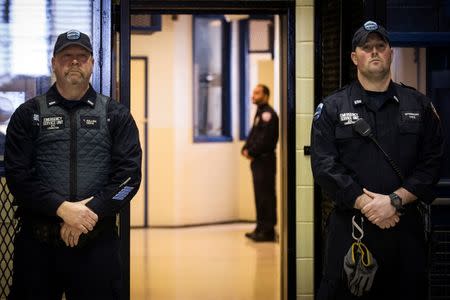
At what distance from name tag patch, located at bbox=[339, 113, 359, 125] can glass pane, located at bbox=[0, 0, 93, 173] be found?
4.98ft

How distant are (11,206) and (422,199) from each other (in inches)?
81.4

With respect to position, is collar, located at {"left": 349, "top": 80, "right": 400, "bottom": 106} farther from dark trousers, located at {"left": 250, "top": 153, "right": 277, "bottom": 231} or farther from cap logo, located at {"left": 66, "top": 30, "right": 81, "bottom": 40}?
dark trousers, located at {"left": 250, "top": 153, "right": 277, "bottom": 231}

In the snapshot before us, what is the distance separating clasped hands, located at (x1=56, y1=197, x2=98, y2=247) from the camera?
3.21 m

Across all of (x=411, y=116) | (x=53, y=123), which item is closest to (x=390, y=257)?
(x=411, y=116)

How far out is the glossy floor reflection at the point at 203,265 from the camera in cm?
573

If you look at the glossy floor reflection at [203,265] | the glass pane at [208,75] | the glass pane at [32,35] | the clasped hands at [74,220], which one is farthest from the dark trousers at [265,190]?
the clasped hands at [74,220]

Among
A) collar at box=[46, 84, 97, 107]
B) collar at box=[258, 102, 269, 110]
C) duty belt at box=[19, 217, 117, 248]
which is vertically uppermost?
collar at box=[258, 102, 269, 110]

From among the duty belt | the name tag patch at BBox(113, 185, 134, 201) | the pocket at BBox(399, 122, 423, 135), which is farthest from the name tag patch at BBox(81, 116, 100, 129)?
→ the pocket at BBox(399, 122, 423, 135)

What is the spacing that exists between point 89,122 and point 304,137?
161cm

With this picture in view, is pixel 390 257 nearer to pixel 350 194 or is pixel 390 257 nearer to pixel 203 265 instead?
pixel 350 194

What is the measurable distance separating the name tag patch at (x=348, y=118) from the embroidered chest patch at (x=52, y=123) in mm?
1180

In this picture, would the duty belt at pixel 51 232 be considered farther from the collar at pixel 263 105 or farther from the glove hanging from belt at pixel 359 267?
the collar at pixel 263 105

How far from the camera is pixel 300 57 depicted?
4590 millimetres

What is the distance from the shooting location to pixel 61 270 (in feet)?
10.8
